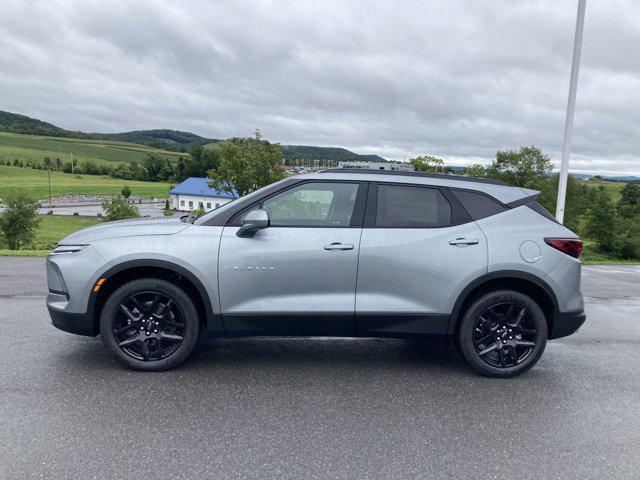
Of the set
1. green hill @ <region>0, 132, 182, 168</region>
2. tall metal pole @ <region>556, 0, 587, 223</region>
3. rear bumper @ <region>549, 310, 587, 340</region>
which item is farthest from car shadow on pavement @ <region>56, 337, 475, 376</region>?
green hill @ <region>0, 132, 182, 168</region>

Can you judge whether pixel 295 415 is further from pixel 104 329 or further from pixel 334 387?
pixel 104 329

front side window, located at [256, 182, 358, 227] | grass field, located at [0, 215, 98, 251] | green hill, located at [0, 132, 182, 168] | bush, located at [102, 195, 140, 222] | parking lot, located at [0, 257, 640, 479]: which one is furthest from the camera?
green hill, located at [0, 132, 182, 168]

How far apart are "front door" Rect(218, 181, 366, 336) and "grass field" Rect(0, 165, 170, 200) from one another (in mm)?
114525

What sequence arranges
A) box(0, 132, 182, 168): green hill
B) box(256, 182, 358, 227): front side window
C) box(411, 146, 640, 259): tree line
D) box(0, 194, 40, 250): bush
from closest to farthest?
box(256, 182, 358, 227): front side window → box(411, 146, 640, 259): tree line → box(0, 194, 40, 250): bush → box(0, 132, 182, 168): green hill

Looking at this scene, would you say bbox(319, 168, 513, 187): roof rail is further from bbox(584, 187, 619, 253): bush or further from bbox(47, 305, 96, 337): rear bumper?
bbox(584, 187, 619, 253): bush

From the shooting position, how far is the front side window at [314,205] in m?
3.96

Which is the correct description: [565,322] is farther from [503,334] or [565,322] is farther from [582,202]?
[582,202]

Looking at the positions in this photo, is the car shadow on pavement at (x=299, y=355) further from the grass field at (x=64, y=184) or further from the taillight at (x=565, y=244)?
the grass field at (x=64, y=184)

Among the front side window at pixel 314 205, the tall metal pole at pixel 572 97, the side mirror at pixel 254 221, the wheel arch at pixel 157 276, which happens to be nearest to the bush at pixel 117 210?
the tall metal pole at pixel 572 97

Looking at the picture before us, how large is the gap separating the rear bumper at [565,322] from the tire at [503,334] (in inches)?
4.1

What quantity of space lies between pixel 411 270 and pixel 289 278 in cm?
102

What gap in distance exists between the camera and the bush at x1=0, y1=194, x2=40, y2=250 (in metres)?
48.0

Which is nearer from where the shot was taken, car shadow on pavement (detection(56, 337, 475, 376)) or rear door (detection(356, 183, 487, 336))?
rear door (detection(356, 183, 487, 336))

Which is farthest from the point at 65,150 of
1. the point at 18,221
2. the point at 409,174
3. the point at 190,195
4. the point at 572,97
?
the point at 409,174
